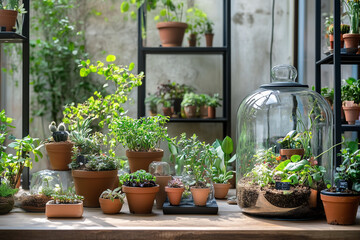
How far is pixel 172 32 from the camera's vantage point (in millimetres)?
4344

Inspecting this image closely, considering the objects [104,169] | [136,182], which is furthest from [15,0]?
[136,182]

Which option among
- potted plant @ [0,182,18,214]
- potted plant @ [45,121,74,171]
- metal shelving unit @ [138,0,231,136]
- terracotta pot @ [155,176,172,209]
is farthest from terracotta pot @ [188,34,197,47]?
potted plant @ [0,182,18,214]

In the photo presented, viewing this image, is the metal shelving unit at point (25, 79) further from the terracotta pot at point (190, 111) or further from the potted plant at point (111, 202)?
the terracotta pot at point (190, 111)

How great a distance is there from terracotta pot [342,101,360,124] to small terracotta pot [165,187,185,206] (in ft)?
4.19

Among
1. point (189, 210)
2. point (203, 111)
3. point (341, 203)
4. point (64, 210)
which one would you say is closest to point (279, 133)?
point (341, 203)

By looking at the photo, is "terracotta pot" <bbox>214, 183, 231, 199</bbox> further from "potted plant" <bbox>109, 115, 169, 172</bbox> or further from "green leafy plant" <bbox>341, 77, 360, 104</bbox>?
"green leafy plant" <bbox>341, 77, 360, 104</bbox>

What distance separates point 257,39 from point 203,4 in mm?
668

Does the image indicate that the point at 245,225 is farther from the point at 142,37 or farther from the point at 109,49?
the point at 109,49

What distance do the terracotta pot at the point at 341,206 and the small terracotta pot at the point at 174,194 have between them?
76 centimetres

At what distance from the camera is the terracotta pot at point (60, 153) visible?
293 cm

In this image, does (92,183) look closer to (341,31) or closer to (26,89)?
(26,89)

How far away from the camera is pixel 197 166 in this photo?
2.72m

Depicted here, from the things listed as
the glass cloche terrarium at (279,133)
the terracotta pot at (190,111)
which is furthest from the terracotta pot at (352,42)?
the terracotta pot at (190,111)

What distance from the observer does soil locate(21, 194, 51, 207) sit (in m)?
2.63
